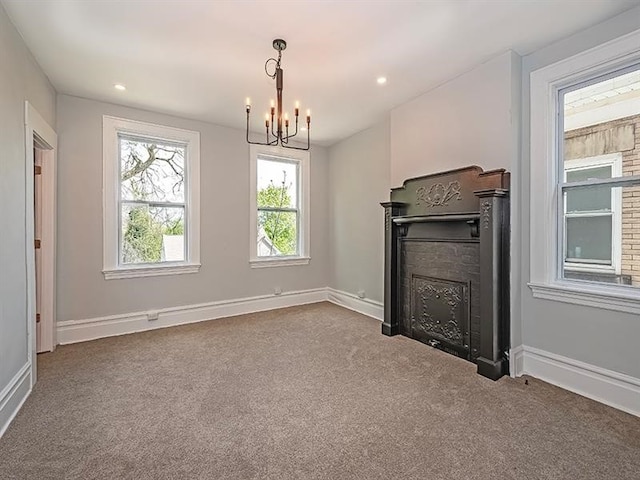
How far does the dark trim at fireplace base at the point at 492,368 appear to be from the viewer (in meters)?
2.59

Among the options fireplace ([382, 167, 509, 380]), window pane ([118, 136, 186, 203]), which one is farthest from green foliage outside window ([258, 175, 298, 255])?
fireplace ([382, 167, 509, 380])

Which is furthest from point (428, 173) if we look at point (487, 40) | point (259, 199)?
point (259, 199)

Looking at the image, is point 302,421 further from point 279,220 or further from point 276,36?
point 279,220

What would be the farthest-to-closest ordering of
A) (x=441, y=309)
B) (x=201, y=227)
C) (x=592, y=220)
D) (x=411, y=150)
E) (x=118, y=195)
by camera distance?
(x=201, y=227)
(x=118, y=195)
(x=411, y=150)
(x=441, y=309)
(x=592, y=220)

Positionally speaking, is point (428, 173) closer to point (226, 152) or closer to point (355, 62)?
point (355, 62)

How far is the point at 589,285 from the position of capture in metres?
2.43

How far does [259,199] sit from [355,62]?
2.56 meters

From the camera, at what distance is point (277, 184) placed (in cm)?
506

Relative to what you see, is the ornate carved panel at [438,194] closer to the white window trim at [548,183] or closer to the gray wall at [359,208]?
the white window trim at [548,183]

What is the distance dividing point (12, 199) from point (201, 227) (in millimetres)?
2155

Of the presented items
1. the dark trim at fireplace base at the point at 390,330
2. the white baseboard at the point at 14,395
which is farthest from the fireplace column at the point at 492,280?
the white baseboard at the point at 14,395

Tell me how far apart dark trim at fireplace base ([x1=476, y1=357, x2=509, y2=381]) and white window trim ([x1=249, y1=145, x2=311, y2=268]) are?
309 cm

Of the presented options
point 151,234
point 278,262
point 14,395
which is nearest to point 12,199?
point 14,395

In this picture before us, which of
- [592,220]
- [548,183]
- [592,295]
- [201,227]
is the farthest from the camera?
[201,227]
